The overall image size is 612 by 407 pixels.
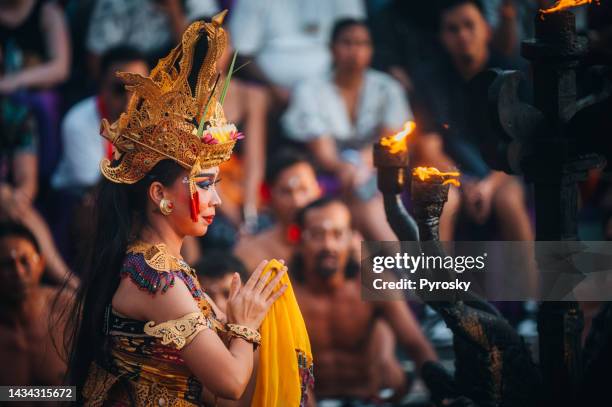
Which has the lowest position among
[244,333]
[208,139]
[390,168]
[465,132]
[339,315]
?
[339,315]

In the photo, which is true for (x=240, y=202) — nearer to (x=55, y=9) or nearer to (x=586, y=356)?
(x=55, y=9)

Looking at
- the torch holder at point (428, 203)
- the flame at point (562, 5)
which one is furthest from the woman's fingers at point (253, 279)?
the flame at point (562, 5)

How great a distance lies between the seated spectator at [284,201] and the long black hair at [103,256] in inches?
135

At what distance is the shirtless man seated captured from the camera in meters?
6.97

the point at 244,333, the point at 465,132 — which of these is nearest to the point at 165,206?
the point at 244,333

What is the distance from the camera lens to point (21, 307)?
7020mm

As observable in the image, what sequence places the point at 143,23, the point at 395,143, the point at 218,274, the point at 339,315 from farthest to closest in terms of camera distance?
the point at 143,23, the point at 339,315, the point at 218,274, the point at 395,143

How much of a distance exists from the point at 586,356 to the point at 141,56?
474 centimetres

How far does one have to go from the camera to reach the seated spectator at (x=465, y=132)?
7277 millimetres

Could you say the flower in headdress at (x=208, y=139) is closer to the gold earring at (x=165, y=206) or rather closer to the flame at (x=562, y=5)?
the gold earring at (x=165, y=206)

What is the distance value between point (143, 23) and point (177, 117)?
4.38m

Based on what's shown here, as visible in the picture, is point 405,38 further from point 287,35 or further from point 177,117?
point 177,117

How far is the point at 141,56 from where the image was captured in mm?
7562

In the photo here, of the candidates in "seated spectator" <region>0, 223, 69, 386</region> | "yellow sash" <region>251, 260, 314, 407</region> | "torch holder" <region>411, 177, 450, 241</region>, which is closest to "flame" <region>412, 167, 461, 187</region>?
"torch holder" <region>411, 177, 450, 241</region>
